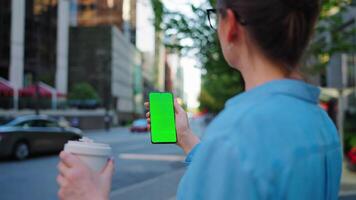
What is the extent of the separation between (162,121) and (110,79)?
242 ft

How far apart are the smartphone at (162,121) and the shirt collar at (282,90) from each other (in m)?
1.03

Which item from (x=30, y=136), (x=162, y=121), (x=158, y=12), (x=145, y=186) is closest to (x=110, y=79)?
(x=30, y=136)

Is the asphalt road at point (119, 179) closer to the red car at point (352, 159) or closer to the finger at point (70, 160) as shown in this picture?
the red car at point (352, 159)

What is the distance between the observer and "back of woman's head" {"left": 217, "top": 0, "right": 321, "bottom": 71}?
1139mm

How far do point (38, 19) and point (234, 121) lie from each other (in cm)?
5067

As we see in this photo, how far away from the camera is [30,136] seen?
15.4 meters

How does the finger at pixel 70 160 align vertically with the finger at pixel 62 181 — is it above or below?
above

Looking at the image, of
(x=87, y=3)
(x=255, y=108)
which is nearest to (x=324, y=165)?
(x=255, y=108)

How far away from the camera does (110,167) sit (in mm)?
1295

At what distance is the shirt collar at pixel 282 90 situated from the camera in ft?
3.62

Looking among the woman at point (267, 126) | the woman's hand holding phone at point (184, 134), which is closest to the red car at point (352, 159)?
the woman's hand holding phone at point (184, 134)

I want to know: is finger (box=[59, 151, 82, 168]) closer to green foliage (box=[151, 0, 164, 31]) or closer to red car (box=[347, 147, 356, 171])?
red car (box=[347, 147, 356, 171])

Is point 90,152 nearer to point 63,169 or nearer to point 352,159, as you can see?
point 63,169

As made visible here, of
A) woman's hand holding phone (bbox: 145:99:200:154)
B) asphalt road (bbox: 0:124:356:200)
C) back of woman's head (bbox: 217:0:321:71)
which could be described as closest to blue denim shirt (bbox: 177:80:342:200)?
back of woman's head (bbox: 217:0:321:71)
